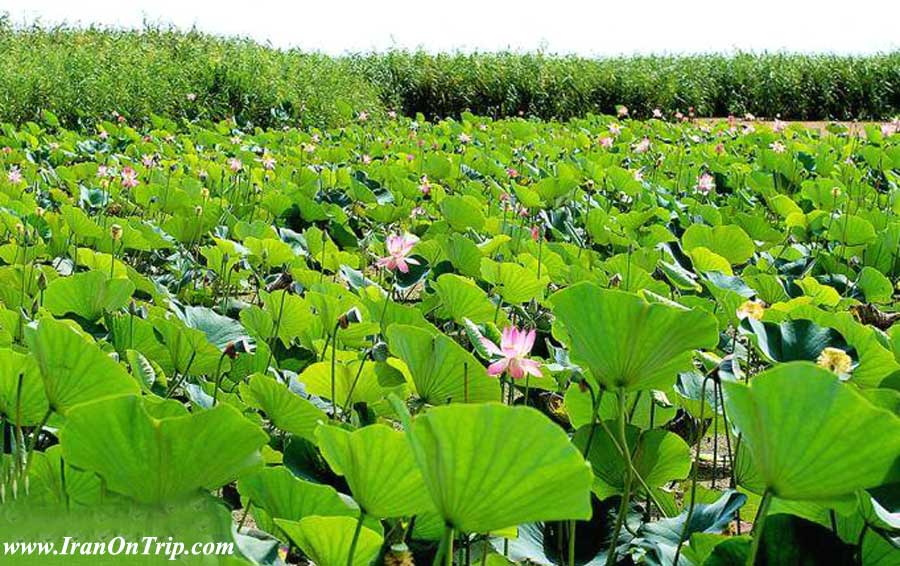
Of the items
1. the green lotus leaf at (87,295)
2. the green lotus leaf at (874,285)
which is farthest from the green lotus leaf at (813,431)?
the green lotus leaf at (874,285)

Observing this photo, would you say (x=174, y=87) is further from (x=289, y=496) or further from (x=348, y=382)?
(x=289, y=496)

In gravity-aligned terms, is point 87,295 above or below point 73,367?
below

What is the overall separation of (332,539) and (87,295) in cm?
91

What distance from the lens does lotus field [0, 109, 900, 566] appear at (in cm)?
74

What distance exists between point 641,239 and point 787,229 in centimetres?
64

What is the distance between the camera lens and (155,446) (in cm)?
75

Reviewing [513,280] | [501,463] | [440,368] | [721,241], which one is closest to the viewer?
[501,463]

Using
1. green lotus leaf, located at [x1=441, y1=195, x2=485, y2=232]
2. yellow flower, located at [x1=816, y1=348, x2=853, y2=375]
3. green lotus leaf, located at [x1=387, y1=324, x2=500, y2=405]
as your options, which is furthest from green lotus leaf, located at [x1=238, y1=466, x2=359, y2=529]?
green lotus leaf, located at [x1=441, y1=195, x2=485, y2=232]

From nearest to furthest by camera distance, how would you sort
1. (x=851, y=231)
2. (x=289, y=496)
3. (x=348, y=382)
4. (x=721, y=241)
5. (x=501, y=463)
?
(x=501, y=463) → (x=289, y=496) → (x=348, y=382) → (x=721, y=241) → (x=851, y=231)

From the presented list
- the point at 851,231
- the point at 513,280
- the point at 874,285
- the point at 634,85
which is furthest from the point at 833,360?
the point at 634,85

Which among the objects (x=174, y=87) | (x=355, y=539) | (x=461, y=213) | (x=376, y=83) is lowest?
(x=376, y=83)

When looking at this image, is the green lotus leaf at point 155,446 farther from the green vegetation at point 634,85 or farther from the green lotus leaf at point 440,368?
the green vegetation at point 634,85

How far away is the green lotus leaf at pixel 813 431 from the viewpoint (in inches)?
28.8

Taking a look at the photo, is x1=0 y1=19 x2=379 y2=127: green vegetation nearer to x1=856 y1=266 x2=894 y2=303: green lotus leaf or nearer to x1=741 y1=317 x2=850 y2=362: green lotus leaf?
x1=856 y1=266 x2=894 y2=303: green lotus leaf
